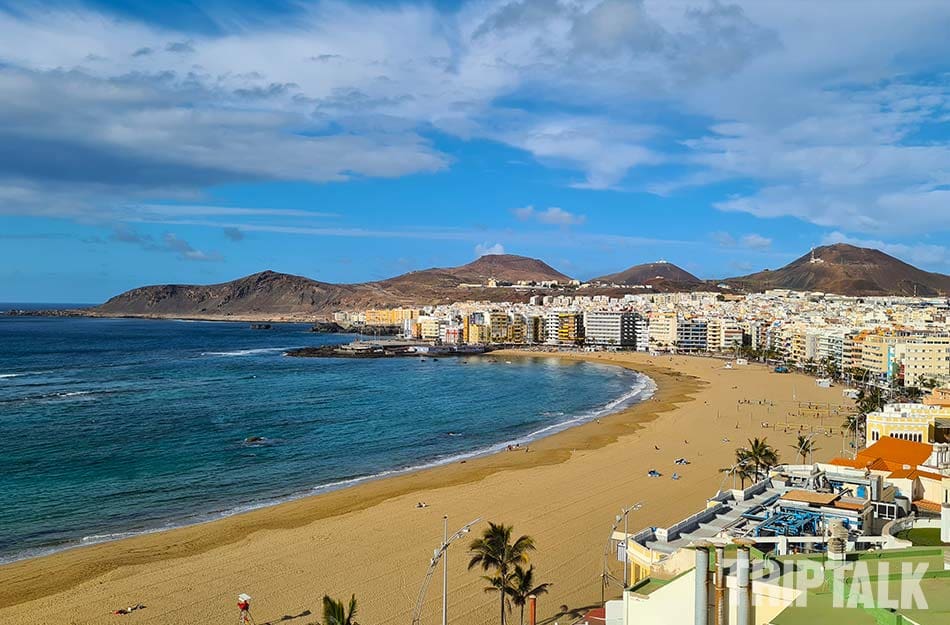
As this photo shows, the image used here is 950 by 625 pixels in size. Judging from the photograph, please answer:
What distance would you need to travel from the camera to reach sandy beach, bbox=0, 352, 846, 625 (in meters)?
16.5

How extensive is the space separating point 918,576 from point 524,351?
100021 millimetres

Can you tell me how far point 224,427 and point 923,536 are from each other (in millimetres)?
35925

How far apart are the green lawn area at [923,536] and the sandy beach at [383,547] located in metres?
Result: 7.27

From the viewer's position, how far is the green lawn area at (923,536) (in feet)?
32.4

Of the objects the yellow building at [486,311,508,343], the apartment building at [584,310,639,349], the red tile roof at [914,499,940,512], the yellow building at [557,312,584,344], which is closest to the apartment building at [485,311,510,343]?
the yellow building at [486,311,508,343]

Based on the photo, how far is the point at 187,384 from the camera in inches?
2377

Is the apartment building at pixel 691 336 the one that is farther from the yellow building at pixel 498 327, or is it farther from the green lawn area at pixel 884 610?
the green lawn area at pixel 884 610

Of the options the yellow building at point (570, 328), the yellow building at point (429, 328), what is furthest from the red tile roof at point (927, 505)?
the yellow building at point (429, 328)

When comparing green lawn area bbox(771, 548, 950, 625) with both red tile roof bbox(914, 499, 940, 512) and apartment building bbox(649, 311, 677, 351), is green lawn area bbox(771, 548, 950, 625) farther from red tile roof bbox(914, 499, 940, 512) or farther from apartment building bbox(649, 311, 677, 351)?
apartment building bbox(649, 311, 677, 351)

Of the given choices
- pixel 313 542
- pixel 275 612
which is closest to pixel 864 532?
pixel 275 612

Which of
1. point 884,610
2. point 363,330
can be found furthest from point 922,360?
point 363,330

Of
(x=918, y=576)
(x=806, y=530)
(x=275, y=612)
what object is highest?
(x=918, y=576)

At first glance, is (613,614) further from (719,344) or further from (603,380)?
(719,344)

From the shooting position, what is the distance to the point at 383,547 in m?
20.7
